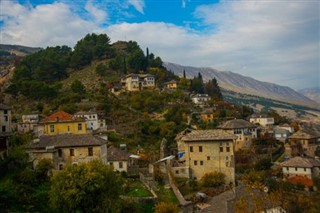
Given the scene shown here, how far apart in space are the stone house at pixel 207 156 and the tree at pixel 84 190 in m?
17.6

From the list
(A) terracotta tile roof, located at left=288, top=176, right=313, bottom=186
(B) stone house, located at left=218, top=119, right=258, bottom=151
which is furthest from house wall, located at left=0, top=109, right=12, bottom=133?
(B) stone house, located at left=218, top=119, right=258, bottom=151

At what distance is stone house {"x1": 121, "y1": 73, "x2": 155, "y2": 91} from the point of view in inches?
3597

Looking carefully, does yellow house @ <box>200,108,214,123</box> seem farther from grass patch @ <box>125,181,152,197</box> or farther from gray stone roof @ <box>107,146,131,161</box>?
grass patch @ <box>125,181,152,197</box>

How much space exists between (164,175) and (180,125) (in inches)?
984

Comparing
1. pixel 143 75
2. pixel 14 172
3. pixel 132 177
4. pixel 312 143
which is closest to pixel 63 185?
pixel 14 172

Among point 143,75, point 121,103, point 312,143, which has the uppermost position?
point 143,75

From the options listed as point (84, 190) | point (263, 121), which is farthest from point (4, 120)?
point (263, 121)

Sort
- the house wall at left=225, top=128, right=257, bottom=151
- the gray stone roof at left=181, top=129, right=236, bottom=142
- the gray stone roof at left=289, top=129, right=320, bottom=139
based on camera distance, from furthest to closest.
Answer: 1. the gray stone roof at left=289, top=129, right=320, bottom=139
2. the house wall at left=225, top=128, right=257, bottom=151
3. the gray stone roof at left=181, top=129, right=236, bottom=142

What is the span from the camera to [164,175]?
41844 millimetres

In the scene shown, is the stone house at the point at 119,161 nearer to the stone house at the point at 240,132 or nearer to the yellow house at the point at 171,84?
the stone house at the point at 240,132

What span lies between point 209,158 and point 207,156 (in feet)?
1.04

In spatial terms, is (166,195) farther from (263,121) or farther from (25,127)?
(263,121)

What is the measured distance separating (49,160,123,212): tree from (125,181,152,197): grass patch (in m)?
7.08

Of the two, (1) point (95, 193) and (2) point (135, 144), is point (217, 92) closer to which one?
(2) point (135, 144)
